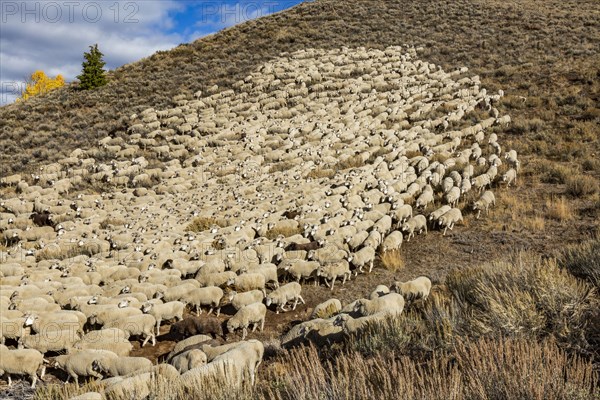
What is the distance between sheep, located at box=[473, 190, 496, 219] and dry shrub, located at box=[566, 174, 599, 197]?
2.54 meters

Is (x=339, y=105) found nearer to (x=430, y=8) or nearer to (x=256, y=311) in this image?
(x=256, y=311)

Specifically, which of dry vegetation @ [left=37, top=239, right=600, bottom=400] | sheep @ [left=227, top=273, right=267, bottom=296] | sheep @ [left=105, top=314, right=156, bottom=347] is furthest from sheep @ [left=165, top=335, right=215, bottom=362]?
sheep @ [left=227, top=273, right=267, bottom=296]

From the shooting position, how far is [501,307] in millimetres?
4441

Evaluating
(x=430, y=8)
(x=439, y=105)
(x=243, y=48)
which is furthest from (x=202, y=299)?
(x=430, y=8)

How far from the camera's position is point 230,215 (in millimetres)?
13273

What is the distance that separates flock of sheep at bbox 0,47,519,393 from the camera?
22.6 feet

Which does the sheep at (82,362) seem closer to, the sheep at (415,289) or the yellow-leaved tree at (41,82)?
the sheep at (415,289)

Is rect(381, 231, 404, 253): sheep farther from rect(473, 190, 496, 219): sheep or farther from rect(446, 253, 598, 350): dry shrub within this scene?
rect(446, 253, 598, 350): dry shrub

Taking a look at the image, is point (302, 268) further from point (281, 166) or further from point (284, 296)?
point (281, 166)

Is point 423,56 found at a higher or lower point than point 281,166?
higher

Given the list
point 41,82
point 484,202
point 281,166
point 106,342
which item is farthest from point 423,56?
point 41,82

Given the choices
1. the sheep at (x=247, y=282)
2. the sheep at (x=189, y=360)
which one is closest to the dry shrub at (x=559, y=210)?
the sheep at (x=247, y=282)

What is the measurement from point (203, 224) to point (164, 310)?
528cm

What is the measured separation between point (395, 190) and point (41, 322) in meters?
10.9
